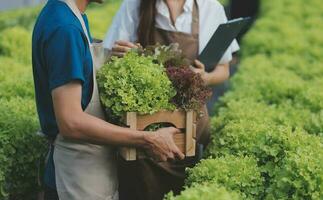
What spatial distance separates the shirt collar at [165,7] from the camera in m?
4.34

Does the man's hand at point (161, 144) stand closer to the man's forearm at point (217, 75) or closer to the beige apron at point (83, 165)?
the beige apron at point (83, 165)

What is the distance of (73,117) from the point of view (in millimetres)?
3248

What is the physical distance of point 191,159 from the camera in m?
4.31

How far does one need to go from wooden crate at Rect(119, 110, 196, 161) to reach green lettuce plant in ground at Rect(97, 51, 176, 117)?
1.5 inches

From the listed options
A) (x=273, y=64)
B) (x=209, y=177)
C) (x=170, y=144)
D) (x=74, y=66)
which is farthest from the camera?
(x=273, y=64)

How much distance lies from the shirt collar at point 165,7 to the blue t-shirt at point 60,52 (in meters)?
1.03

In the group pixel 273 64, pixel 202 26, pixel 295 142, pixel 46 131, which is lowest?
pixel 273 64

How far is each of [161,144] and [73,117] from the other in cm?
52

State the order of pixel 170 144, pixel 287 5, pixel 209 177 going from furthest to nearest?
pixel 287 5
pixel 209 177
pixel 170 144

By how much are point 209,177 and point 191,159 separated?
397 mm

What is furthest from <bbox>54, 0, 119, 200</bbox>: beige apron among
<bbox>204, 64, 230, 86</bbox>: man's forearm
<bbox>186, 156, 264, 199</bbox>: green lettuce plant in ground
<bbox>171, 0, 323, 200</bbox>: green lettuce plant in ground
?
<bbox>204, 64, 230, 86</bbox>: man's forearm

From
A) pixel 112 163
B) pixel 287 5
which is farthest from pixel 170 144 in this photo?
pixel 287 5

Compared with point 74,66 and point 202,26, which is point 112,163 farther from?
point 202,26

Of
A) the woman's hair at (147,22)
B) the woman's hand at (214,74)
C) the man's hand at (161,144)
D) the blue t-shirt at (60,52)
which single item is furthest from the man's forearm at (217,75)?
the blue t-shirt at (60,52)
